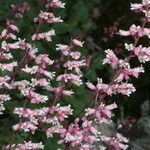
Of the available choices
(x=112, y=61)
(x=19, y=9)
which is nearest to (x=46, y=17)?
(x=112, y=61)

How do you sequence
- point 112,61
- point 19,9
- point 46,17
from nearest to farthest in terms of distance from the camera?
point 112,61 < point 46,17 < point 19,9

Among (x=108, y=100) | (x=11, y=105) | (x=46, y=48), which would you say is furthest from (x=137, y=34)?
(x=108, y=100)

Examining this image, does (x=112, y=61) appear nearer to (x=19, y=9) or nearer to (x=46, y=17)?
(x=46, y=17)

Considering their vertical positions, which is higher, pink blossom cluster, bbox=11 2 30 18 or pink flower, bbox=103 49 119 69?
pink blossom cluster, bbox=11 2 30 18

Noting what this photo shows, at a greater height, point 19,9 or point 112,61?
point 19,9

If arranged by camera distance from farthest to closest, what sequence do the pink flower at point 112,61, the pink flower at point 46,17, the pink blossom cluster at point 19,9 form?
the pink blossom cluster at point 19,9
the pink flower at point 46,17
the pink flower at point 112,61

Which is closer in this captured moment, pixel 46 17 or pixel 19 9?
pixel 46 17

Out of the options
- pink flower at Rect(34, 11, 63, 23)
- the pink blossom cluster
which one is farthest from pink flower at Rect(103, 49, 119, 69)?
the pink blossom cluster

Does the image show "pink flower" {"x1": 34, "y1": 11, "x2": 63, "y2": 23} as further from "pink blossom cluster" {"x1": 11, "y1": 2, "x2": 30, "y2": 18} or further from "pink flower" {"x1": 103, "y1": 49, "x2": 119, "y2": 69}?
"pink blossom cluster" {"x1": 11, "y1": 2, "x2": 30, "y2": 18}

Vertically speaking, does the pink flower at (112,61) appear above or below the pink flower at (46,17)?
below

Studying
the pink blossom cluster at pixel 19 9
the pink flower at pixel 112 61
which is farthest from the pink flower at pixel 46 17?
the pink blossom cluster at pixel 19 9

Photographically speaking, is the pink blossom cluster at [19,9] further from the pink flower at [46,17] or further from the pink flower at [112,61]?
the pink flower at [112,61]

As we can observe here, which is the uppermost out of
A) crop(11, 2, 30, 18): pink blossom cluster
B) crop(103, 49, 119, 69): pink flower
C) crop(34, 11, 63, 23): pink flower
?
crop(11, 2, 30, 18): pink blossom cluster

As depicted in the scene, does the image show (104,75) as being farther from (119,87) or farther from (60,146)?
(119,87)
